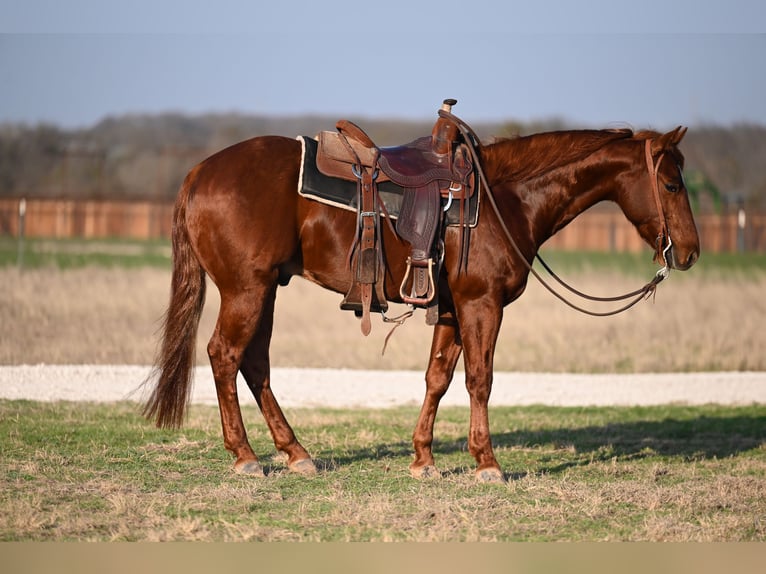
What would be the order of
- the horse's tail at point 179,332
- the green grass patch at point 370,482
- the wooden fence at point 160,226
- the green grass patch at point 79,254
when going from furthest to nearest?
the wooden fence at point 160,226 < the green grass patch at point 79,254 < the horse's tail at point 179,332 < the green grass patch at point 370,482

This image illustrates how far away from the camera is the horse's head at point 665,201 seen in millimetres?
6855

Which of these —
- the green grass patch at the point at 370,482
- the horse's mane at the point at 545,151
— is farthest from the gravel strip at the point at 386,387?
the horse's mane at the point at 545,151

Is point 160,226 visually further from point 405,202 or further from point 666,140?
point 666,140

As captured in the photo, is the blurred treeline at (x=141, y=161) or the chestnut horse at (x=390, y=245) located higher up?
the blurred treeline at (x=141, y=161)

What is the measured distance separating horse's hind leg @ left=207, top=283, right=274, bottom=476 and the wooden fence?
1502 inches

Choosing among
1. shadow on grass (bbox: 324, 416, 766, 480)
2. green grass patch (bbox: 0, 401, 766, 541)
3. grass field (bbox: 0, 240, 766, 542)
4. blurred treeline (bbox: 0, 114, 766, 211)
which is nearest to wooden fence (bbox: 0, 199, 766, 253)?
blurred treeline (bbox: 0, 114, 766, 211)

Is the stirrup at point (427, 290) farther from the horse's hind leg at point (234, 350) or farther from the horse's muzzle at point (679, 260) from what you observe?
the horse's muzzle at point (679, 260)

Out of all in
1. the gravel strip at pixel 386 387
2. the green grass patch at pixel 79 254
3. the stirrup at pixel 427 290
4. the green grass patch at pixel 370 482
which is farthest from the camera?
the green grass patch at pixel 79 254

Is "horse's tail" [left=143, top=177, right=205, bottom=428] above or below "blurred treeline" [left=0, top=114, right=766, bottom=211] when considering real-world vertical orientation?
below

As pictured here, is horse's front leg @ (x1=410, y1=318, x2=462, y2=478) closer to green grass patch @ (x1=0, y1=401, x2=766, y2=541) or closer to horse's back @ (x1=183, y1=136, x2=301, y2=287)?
green grass patch @ (x1=0, y1=401, x2=766, y2=541)

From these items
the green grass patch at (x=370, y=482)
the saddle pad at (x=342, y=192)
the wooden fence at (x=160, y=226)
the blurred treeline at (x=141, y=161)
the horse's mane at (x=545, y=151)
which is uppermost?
the blurred treeline at (x=141, y=161)

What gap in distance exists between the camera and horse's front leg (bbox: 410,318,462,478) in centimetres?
694

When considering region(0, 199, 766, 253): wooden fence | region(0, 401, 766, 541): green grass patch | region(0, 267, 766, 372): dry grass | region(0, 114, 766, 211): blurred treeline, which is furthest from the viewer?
region(0, 114, 766, 211): blurred treeline

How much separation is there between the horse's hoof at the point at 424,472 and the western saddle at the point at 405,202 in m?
1.04
